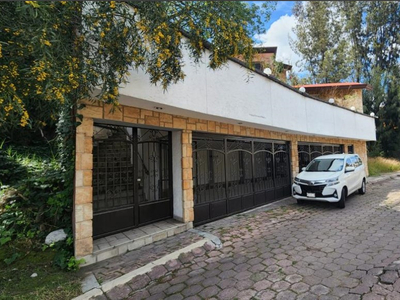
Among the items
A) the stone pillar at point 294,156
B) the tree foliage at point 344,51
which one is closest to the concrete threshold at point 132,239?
the stone pillar at point 294,156

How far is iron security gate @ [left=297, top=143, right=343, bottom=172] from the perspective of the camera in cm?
1158

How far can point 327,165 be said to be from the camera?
888cm

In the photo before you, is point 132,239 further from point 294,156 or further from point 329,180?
point 294,156


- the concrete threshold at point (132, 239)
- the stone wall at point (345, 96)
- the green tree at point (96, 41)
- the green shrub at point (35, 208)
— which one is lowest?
the concrete threshold at point (132, 239)

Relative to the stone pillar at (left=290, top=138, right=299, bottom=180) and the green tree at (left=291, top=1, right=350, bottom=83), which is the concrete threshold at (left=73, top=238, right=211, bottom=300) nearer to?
the stone pillar at (left=290, top=138, right=299, bottom=180)

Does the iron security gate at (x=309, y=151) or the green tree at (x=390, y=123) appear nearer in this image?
the iron security gate at (x=309, y=151)

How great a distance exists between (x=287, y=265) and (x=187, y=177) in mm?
3119

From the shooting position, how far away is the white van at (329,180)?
770 centimetres

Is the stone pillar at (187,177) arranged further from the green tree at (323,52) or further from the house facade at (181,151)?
the green tree at (323,52)

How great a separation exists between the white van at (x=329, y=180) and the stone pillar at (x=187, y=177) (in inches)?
175

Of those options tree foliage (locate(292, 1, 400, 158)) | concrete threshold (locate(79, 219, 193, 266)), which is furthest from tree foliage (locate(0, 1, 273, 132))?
tree foliage (locate(292, 1, 400, 158))

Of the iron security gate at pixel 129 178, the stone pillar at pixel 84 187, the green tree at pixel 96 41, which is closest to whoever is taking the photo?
the green tree at pixel 96 41

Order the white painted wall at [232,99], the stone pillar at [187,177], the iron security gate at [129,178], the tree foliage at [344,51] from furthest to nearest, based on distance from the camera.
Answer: the tree foliage at [344,51] → the stone pillar at [187,177] → the iron security gate at [129,178] → the white painted wall at [232,99]

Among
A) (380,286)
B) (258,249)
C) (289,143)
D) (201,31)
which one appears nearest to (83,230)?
(258,249)
